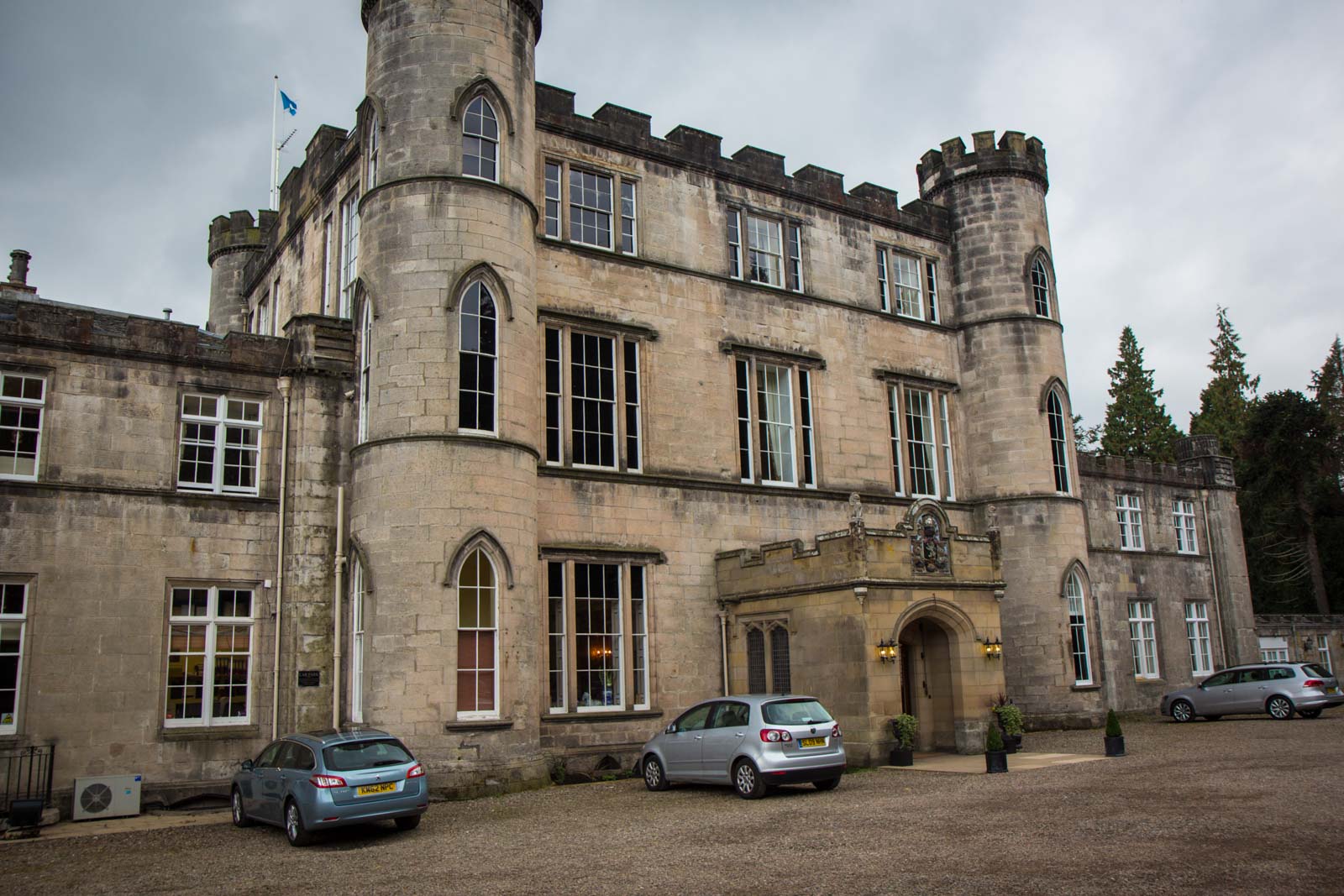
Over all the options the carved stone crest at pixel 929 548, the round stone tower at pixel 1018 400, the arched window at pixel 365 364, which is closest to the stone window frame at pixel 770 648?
the carved stone crest at pixel 929 548

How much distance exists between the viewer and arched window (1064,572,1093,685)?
27.1 m

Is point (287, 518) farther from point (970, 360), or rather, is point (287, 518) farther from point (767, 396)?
point (970, 360)

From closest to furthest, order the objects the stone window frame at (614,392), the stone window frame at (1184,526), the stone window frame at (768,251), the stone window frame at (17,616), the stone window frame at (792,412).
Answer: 1. the stone window frame at (17,616)
2. the stone window frame at (614,392)
3. the stone window frame at (792,412)
4. the stone window frame at (768,251)
5. the stone window frame at (1184,526)

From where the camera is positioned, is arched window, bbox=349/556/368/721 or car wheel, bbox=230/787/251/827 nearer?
car wheel, bbox=230/787/251/827

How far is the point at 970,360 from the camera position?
29094mm

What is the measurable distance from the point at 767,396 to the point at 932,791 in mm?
11579

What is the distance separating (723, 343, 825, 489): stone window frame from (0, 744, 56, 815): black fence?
14243 mm

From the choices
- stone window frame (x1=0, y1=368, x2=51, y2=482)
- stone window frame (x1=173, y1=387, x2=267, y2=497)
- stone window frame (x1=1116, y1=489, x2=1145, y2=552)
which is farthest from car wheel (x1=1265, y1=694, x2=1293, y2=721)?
stone window frame (x1=0, y1=368, x2=51, y2=482)

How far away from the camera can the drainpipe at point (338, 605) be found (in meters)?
18.9

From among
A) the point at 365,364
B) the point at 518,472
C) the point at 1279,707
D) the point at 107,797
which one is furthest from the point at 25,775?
the point at 1279,707

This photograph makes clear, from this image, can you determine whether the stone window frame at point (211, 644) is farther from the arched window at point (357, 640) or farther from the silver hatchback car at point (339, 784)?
the silver hatchback car at point (339, 784)

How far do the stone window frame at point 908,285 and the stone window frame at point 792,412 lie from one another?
363cm

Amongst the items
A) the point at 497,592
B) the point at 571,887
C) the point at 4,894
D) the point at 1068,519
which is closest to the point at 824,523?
the point at 1068,519

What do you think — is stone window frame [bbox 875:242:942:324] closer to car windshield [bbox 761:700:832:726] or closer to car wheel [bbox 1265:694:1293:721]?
car wheel [bbox 1265:694:1293:721]
